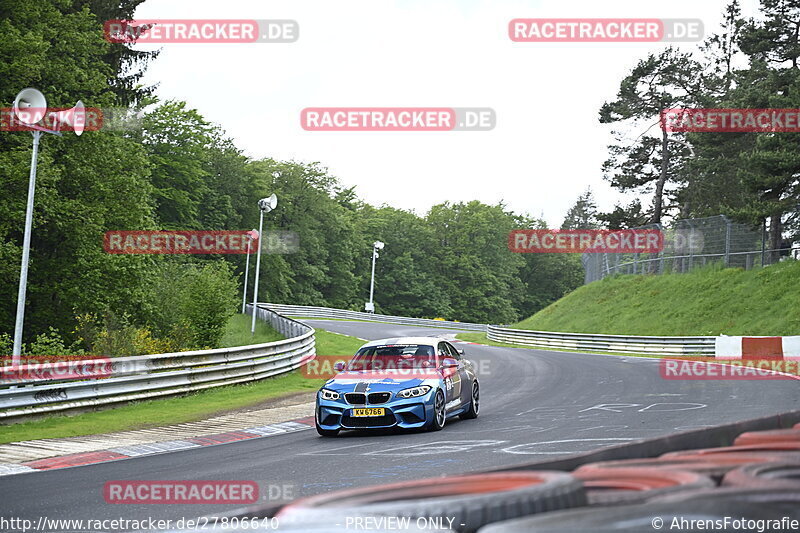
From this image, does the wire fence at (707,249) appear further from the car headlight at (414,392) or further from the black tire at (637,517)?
the black tire at (637,517)

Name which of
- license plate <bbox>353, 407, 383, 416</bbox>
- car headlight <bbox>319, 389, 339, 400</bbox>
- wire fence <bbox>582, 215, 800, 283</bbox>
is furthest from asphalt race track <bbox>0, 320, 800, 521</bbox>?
wire fence <bbox>582, 215, 800, 283</bbox>

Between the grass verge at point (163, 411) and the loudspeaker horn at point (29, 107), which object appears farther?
the loudspeaker horn at point (29, 107)

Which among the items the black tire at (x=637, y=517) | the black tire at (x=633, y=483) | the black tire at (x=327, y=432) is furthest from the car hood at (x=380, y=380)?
the black tire at (x=637, y=517)

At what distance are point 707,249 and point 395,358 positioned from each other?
124 ft

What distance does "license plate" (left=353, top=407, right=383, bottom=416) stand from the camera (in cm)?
1299

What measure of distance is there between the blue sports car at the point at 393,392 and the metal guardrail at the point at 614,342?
948 inches

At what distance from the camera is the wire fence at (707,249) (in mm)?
43312

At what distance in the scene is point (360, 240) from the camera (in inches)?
3984

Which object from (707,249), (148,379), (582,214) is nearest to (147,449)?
(148,379)

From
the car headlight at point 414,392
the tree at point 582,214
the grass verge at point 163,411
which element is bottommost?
the grass verge at point 163,411

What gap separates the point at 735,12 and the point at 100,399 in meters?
64.9

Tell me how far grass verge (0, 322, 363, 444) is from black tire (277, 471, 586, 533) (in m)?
11.4

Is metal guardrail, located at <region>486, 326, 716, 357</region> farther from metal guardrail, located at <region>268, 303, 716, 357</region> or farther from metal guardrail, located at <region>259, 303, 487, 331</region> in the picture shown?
metal guardrail, located at <region>259, 303, 487, 331</region>

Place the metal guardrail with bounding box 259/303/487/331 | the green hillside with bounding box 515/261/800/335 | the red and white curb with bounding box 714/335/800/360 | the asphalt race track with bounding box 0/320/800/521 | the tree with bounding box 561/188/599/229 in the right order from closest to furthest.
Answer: the asphalt race track with bounding box 0/320/800/521 < the red and white curb with bounding box 714/335/800/360 < the green hillside with bounding box 515/261/800/335 < the metal guardrail with bounding box 259/303/487/331 < the tree with bounding box 561/188/599/229
